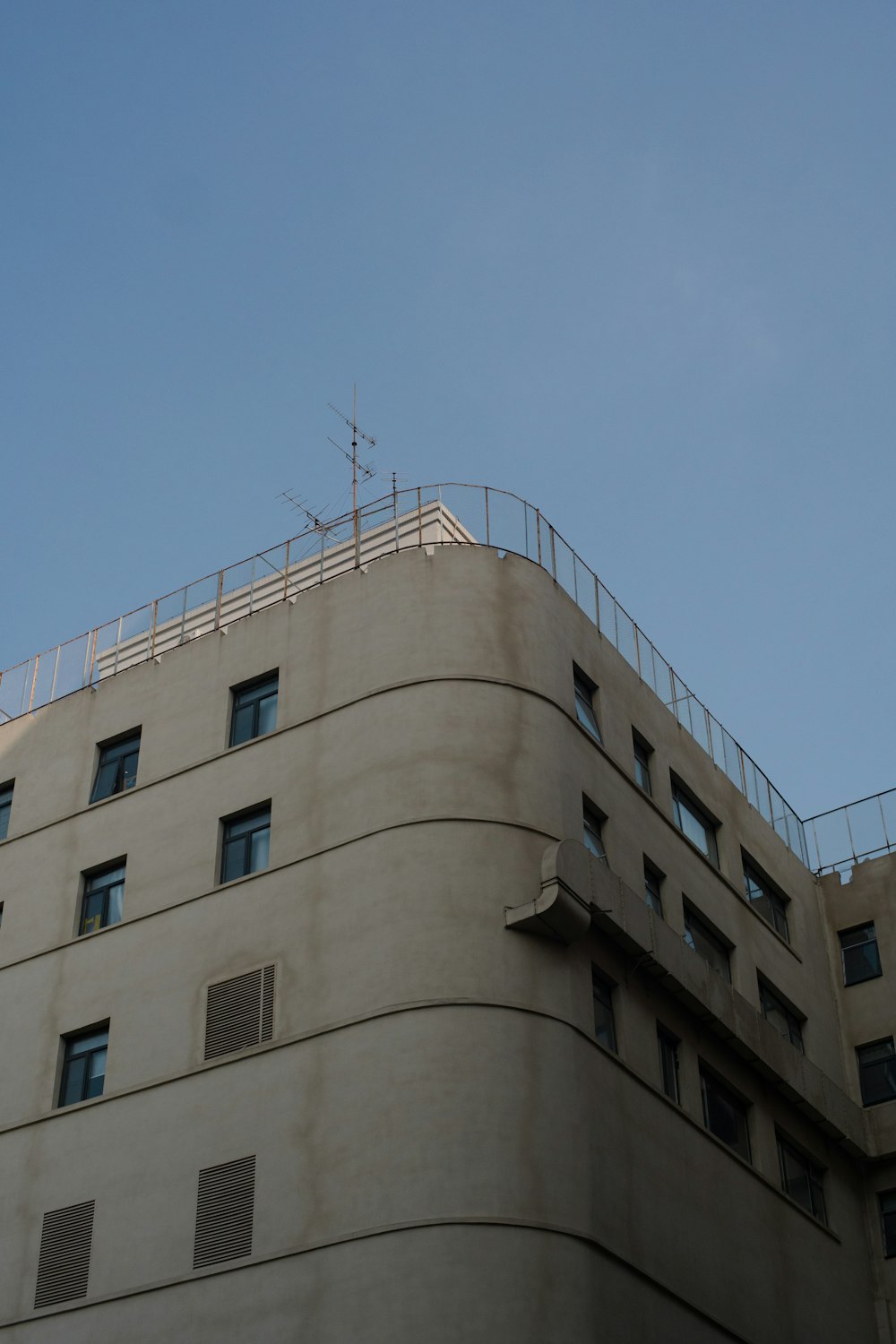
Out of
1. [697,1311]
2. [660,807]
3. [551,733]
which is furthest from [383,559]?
[697,1311]

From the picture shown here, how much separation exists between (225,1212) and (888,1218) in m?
21.2

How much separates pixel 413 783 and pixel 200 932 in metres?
6.17

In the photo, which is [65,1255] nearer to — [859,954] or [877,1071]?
[877,1071]

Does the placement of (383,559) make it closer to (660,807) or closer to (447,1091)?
(660,807)

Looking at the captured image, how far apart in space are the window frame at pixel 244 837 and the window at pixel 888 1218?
20.8 meters

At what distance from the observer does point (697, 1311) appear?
37250 millimetres

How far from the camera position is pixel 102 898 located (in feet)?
143

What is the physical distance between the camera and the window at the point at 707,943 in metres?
46.3

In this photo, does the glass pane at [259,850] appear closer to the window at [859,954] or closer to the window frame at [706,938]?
the window frame at [706,938]

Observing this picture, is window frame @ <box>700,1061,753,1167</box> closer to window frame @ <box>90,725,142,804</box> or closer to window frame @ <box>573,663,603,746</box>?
window frame @ <box>573,663,603,746</box>

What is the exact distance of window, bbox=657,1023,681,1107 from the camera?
134ft

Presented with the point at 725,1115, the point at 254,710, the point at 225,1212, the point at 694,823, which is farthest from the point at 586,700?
the point at 225,1212

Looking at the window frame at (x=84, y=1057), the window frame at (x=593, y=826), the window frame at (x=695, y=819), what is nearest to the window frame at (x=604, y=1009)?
the window frame at (x=593, y=826)

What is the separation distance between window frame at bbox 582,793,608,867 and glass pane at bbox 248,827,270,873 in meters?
7.53
